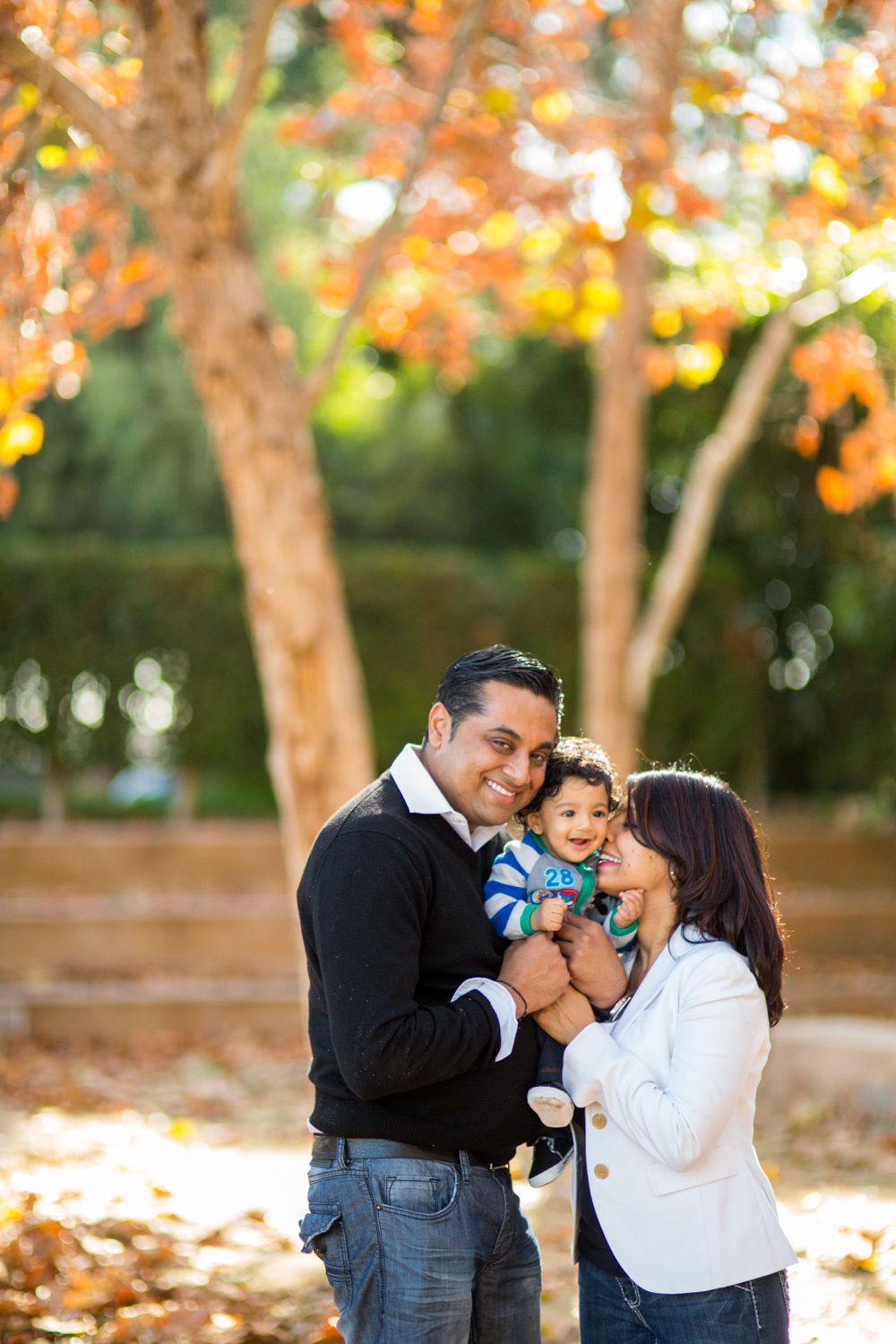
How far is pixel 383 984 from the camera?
2.15 m

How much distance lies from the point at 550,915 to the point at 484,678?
0.49 metres

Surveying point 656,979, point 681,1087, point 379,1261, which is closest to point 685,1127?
point 681,1087

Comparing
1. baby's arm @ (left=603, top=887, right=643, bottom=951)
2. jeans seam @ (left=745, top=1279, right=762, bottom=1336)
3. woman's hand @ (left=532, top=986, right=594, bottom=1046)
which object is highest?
baby's arm @ (left=603, top=887, right=643, bottom=951)

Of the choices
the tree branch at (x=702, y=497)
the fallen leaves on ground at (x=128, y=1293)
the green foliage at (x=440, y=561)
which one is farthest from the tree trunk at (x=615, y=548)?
the fallen leaves on ground at (x=128, y=1293)

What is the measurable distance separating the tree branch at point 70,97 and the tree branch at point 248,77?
0.34m

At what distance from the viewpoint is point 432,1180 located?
231 centimetres

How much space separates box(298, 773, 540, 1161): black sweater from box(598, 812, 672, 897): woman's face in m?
0.26

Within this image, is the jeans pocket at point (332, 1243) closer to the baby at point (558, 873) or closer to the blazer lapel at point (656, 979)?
the baby at point (558, 873)

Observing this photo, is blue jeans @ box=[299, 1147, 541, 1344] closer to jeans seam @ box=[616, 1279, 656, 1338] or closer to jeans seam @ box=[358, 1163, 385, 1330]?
jeans seam @ box=[358, 1163, 385, 1330]

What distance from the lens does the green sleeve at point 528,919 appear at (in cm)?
249

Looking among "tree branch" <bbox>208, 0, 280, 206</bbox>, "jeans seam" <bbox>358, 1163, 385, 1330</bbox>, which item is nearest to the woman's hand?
"jeans seam" <bbox>358, 1163, 385, 1330</bbox>

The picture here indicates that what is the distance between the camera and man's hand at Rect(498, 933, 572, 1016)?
7.81ft

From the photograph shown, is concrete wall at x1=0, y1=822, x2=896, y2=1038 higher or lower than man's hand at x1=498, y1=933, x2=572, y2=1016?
lower

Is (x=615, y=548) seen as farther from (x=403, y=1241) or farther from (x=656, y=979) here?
(x=403, y=1241)
